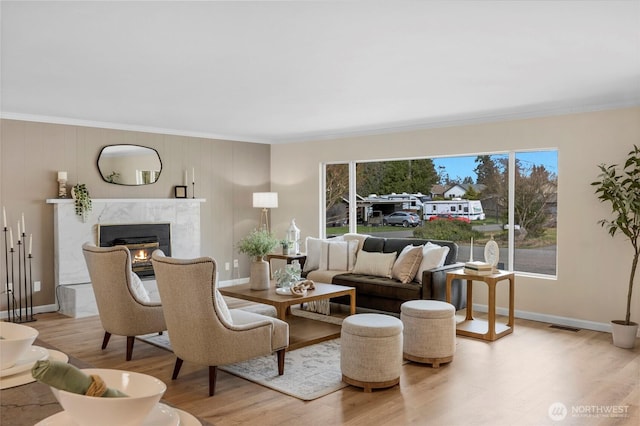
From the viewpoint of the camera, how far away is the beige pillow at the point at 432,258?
5578 mm

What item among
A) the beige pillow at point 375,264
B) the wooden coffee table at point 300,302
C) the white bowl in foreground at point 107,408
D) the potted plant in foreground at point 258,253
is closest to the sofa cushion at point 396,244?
the beige pillow at point 375,264

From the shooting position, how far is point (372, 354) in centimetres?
362

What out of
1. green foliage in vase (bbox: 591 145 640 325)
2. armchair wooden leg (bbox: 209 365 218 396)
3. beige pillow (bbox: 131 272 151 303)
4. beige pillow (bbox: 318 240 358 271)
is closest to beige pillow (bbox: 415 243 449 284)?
beige pillow (bbox: 318 240 358 271)

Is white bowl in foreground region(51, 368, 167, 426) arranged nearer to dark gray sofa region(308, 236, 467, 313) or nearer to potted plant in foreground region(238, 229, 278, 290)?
potted plant in foreground region(238, 229, 278, 290)

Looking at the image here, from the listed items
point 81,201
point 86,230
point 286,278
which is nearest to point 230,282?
point 86,230

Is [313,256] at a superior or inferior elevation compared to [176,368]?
superior

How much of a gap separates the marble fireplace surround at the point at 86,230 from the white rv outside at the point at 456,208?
3.46m

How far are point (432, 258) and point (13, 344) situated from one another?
485cm

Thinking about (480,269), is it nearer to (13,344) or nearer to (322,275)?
(322,275)

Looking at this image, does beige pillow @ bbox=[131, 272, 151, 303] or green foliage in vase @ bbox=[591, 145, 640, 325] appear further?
green foliage in vase @ bbox=[591, 145, 640, 325]

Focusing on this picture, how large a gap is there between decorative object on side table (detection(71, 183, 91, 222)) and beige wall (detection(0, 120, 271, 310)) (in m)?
0.18

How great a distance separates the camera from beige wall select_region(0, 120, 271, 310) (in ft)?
19.5

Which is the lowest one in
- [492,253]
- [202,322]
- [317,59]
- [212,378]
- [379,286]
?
[212,378]

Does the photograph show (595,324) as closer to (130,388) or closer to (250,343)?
(250,343)
